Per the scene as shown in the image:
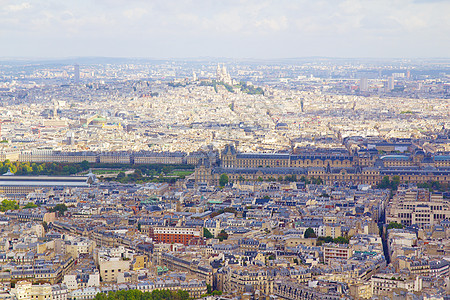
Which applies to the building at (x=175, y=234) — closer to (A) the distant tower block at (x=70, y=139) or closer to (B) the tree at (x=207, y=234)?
(B) the tree at (x=207, y=234)

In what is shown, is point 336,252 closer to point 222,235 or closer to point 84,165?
point 222,235

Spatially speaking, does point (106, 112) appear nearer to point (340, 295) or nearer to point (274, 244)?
point (274, 244)

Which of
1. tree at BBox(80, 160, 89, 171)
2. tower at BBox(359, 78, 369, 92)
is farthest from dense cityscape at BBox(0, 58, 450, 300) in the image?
tower at BBox(359, 78, 369, 92)

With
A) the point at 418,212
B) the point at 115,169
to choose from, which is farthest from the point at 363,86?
the point at 418,212

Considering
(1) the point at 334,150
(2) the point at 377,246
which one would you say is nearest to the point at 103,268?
(2) the point at 377,246

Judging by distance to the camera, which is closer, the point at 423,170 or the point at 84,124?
the point at 423,170

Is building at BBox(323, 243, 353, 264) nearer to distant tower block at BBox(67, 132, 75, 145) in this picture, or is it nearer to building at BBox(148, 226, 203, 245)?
building at BBox(148, 226, 203, 245)

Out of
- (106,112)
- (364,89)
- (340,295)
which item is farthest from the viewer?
(364,89)
